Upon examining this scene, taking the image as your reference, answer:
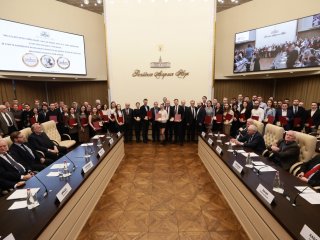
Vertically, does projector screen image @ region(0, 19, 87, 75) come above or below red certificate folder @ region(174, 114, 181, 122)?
above

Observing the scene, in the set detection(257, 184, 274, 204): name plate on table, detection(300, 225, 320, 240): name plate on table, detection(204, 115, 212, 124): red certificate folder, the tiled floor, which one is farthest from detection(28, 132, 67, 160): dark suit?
detection(300, 225, 320, 240): name plate on table

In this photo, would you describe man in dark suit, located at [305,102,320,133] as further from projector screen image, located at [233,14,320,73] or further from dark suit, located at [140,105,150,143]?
dark suit, located at [140,105,150,143]

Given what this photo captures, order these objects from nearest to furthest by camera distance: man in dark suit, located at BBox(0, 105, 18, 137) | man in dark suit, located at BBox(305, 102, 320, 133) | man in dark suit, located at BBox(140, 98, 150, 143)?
man in dark suit, located at BBox(0, 105, 18, 137)
man in dark suit, located at BBox(305, 102, 320, 133)
man in dark suit, located at BBox(140, 98, 150, 143)

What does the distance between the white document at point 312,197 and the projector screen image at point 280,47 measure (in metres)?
5.88

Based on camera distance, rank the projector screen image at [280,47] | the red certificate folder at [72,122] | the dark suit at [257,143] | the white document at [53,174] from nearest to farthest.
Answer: the white document at [53,174], the dark suit at [257,143], the red certificate folder at [72,122], the projector screen image at [280,47]

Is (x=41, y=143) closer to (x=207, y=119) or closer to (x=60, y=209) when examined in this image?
(x=60, y=209)

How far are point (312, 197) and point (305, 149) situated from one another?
5.19 ft

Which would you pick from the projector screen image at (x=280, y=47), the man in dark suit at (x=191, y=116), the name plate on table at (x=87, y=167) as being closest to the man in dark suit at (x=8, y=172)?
the name plate on table at (x=87, y=167)

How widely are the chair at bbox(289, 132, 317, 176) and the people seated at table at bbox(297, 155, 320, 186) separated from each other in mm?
101

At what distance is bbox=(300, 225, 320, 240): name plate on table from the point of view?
1.46 meters

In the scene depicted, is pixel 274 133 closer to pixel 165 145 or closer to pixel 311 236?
pixel 311 236

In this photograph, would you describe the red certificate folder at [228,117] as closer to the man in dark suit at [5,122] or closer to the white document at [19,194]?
the white document at [19,194]

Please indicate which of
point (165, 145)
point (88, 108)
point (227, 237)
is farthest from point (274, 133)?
point (88, 108)

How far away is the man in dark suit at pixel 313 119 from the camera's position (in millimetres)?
5648
